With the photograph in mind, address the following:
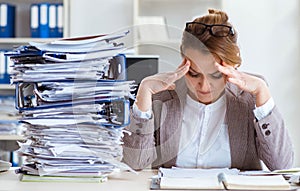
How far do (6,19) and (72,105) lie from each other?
255 cm

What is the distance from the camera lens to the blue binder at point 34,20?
11.4ft

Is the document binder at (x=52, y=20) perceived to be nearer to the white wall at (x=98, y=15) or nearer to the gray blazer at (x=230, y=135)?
the white wall at (x=98, y=15)

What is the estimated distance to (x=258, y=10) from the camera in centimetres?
370

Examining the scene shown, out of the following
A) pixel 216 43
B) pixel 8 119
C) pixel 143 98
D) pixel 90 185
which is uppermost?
pixel 216 43

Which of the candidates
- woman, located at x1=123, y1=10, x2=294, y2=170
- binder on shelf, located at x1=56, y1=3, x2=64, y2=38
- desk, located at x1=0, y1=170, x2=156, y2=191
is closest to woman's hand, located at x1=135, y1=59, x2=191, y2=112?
woman, located at x1=123, y1=10, x2=294, y2=170

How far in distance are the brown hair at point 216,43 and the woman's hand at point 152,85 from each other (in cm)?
6

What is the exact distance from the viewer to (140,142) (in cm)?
146

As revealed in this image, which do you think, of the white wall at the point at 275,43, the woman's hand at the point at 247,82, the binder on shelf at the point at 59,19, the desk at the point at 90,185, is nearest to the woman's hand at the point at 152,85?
the woman's hand at the point at 247,82

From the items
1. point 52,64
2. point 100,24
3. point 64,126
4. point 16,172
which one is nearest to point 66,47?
point 52,64

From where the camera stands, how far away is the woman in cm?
143

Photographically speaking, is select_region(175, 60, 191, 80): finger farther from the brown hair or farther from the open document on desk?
the open document on desk

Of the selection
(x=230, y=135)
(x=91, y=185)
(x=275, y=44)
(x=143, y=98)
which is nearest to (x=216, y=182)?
(x=91, y=185)

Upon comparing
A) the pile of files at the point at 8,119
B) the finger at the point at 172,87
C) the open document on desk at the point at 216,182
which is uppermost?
the finger at the point at 172,87

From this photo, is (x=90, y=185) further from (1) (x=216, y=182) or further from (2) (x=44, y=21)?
(2) (x=44, y=21)
